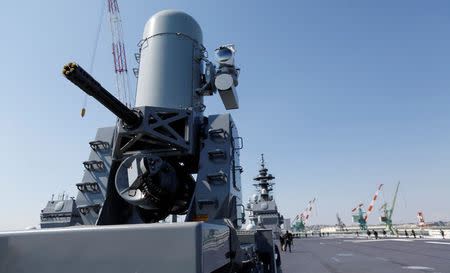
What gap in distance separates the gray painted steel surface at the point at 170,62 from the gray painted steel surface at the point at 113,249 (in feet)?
18.1

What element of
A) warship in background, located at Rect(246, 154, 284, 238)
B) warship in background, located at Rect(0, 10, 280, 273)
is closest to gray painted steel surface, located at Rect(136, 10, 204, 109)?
warship in background, located at Rect(0, 10, 280, 273)

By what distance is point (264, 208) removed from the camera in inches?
1630

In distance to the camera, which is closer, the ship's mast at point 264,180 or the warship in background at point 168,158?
the warship in background at point 168,158

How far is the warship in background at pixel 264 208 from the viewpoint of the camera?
40.2 meters

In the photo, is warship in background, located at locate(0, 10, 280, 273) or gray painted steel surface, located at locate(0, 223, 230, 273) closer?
gray painted steel surface, located at locate(0, 223, 230, 273)

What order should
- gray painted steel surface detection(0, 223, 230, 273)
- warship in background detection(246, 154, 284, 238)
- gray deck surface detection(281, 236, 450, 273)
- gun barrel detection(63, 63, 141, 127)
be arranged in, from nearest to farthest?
1. gray painted steel surface detection(0, 223, 230, 273)
2. gun barrel detection(63, 63, 141, 127)
3. gray deck surface detection(281, 236, 450, 273)
4. warship in background detection(246, 154, 284, 238)

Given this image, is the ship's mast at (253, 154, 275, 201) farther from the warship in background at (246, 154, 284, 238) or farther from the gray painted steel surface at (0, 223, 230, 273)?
the gray painted steel surface at (0, 223, 230, 273)

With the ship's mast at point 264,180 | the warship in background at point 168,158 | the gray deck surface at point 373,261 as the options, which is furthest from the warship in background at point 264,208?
the warship in background at point 168,158

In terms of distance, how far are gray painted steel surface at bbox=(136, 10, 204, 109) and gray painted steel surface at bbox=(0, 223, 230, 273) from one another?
217 inches

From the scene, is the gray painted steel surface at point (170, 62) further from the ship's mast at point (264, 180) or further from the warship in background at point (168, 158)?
the ship's mast at point (264, 180)

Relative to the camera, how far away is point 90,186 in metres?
6.55

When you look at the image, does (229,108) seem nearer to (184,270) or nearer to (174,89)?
(174,89)

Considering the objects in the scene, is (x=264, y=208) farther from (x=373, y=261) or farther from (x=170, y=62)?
(x=170, y=62)

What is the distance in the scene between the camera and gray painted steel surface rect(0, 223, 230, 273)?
141 centimetres
